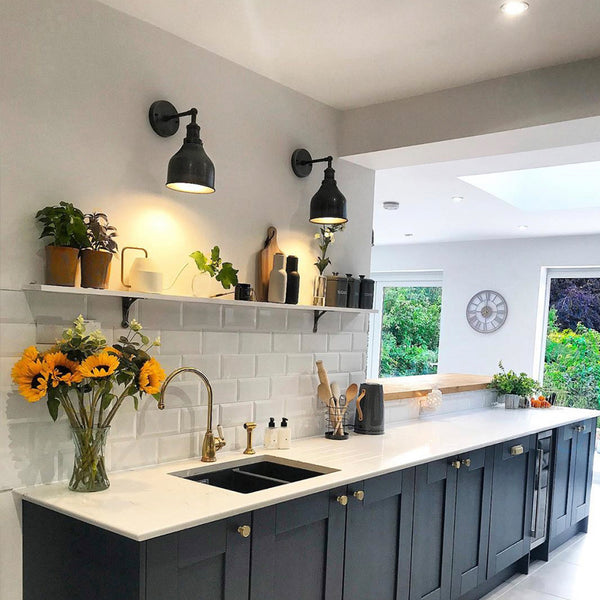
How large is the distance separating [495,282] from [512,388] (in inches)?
126

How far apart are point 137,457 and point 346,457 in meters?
0.87

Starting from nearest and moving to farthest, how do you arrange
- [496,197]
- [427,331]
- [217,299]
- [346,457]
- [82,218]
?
[82,218], [217,299], [346,457], [496,197], [427,331]

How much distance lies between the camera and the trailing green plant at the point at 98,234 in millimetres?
2164

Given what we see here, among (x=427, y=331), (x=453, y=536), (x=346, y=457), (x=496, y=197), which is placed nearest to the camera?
(x=346, y=457)

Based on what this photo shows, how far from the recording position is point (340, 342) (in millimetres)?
3430

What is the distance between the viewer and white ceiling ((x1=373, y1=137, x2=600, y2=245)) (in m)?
3.98

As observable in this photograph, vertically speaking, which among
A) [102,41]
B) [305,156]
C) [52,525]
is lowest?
[52,525]

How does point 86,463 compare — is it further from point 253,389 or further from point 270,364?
point 270,364

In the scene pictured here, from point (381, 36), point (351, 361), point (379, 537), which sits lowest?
point (379, 537)

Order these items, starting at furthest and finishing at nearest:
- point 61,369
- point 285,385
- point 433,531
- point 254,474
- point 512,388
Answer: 1. point 512,388
2. point 285,385
3. point 433,531
4. point 254,474
5. point 61,369

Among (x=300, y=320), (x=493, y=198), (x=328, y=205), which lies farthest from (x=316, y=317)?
(x=493, y=198)

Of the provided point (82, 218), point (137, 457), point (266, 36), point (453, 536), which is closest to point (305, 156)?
point (266, 36)

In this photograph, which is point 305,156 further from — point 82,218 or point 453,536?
point 453,536

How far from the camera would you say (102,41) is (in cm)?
229
